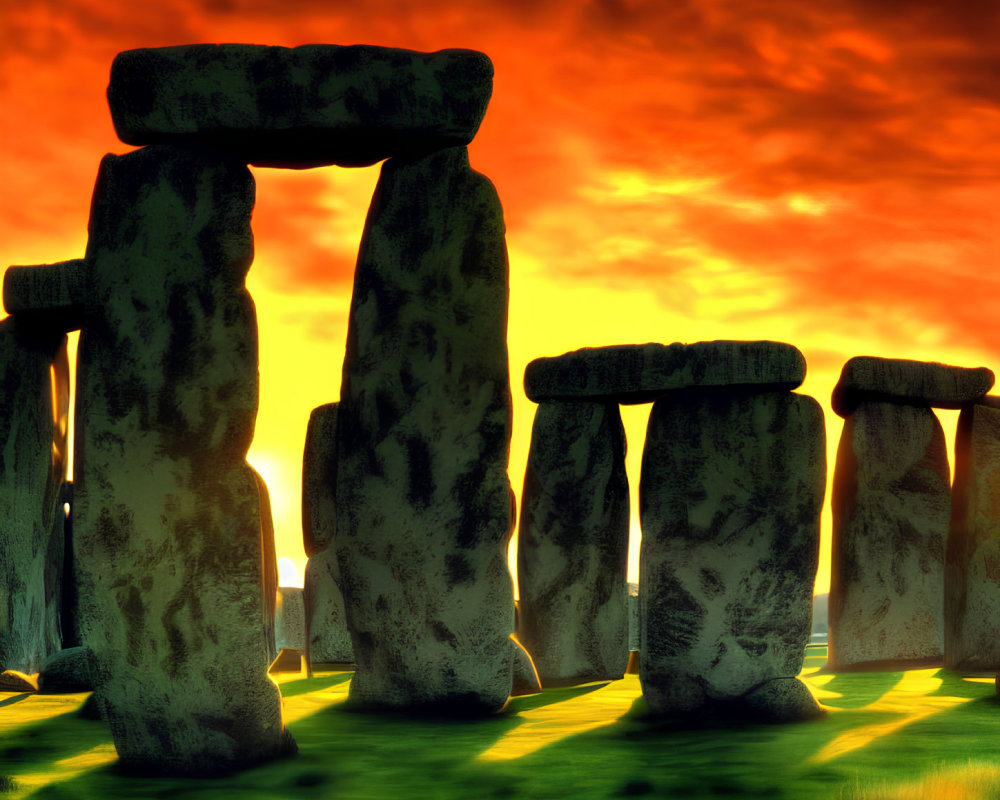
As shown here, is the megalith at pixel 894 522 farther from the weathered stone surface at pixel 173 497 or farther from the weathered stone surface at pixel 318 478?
the weathered stone surface at pixel 173 497

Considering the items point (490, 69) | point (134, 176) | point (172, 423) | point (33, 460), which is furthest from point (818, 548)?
point (33, 460)

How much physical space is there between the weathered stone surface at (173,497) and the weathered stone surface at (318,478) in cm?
495

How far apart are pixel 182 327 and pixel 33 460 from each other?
18.8 ft

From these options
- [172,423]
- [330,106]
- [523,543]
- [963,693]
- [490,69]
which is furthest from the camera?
[523,543]

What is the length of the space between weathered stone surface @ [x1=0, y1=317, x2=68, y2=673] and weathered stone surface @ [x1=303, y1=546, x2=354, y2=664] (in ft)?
7.45

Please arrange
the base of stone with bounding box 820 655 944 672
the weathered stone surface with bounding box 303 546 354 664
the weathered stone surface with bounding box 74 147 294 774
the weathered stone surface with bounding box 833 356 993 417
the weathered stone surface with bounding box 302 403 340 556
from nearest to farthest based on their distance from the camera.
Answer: the weathered stone surface with bounding box 74 147 294 774 < the weathered stone surface with bounding box 303 546 354 664 < the weathered stone surface with bounding box 302 403 340 556 < the weathered stone surface with bounding box 833 356 993 417 < the base of stone with bounding box 820 655 944 672

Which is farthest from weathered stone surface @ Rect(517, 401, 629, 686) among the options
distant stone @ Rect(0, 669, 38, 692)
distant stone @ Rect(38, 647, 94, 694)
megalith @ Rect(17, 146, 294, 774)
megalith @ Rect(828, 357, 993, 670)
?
megalith @ Rect(17, 146, 294, 774)

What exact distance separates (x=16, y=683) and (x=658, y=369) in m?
5.25

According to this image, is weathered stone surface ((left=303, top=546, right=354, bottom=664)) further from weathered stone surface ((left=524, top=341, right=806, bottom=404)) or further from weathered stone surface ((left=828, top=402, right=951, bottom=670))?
weathered stone surface ((left=828, top=402, right=951, bottom=670))

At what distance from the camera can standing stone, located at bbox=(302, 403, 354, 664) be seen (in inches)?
392

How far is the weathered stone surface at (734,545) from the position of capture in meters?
6.65

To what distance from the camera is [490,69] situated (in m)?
6.48

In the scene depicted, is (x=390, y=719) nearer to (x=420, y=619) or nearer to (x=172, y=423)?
(x=420, y=619)

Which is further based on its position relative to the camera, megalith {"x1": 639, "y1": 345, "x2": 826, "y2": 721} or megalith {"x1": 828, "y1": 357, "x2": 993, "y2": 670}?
megalith {"x1": 828, "y1": 357, "x2": 993, "y2": 670}
